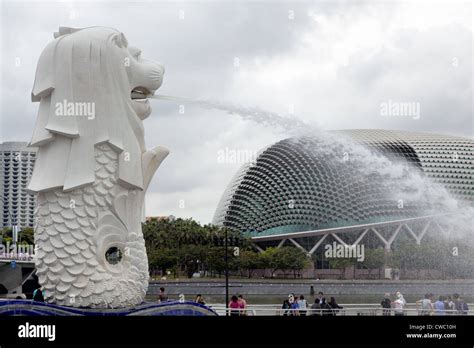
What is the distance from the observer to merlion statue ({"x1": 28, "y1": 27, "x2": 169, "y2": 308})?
12609mm

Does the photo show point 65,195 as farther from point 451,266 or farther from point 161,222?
point 161,222

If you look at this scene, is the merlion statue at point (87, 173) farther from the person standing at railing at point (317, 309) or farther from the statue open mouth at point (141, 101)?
the person standing at railing at point (317, 309)

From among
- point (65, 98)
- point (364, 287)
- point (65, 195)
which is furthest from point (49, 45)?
point (364, 287)

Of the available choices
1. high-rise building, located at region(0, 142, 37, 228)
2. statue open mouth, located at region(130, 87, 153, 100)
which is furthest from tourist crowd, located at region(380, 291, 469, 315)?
high-rise building, located at region(0, 142, 37, 228)

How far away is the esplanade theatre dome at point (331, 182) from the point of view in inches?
2625

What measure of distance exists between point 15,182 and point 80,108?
7682 cm

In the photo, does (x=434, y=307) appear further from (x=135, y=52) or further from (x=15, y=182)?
(x=15, y=182)

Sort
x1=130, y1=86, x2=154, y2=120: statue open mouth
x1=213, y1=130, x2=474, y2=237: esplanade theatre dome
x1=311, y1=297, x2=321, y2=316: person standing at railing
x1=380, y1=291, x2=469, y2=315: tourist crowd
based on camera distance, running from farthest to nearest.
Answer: x1=213, y1=130, x2=474, y2=237: esplanade theatre dome → x1=311, y1=297, x2=321, y2=316: person standing at railing → x1=130, y1=86, x2=154, y2=120: statue open mouth → x1=380, y1=291, x2=469, y2=315: tourist crowd

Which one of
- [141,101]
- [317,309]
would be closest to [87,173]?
[141,101]

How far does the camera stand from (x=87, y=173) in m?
12.7

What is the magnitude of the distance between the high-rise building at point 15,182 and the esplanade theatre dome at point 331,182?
25085mm

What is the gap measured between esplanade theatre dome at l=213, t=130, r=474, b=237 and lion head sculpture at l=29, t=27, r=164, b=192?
5033 centimetres

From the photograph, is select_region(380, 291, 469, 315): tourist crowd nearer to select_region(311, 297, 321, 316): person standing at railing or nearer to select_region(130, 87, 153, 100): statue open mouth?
select_region(311, 297, 321, 316): person standing at railing

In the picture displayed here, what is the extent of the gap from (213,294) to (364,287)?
11.8 meters
